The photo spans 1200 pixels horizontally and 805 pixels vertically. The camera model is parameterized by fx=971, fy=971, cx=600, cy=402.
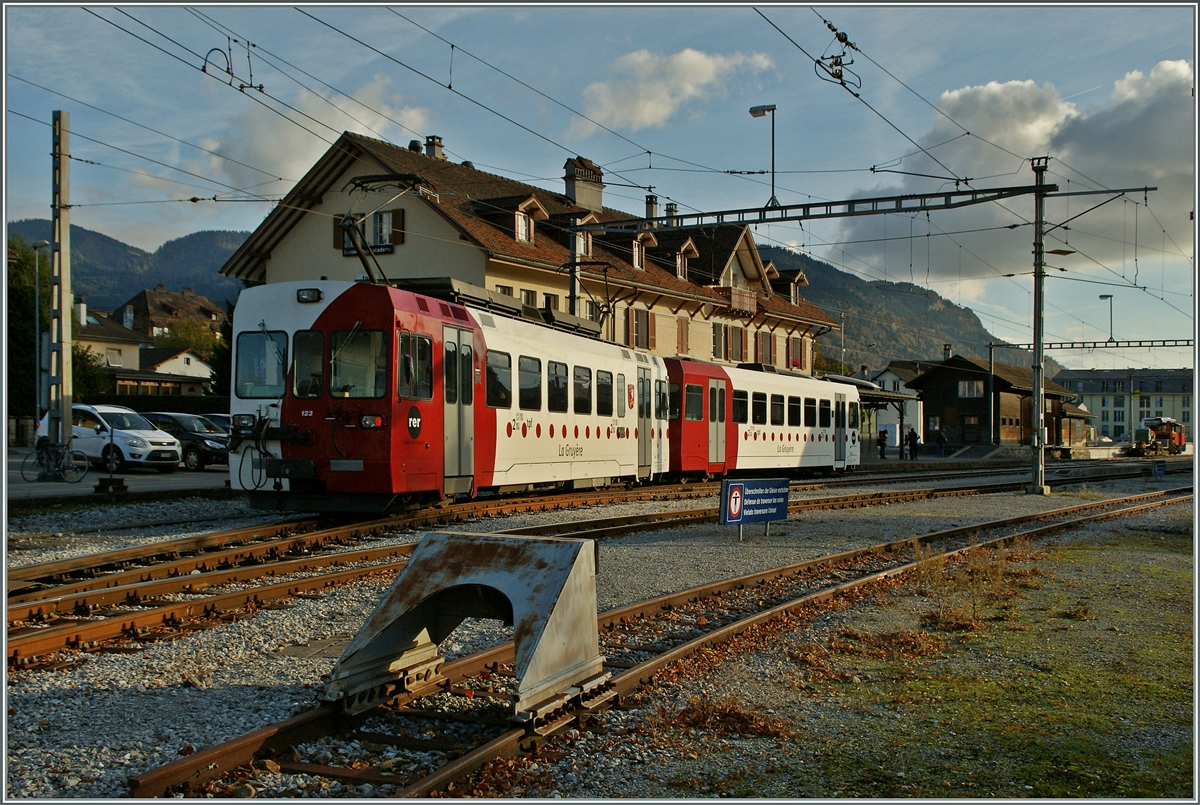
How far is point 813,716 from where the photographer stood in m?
5.65

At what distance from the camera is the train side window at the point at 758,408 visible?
26.6 m

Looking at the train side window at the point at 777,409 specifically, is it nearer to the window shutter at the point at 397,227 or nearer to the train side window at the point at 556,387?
the train side window at the point at 556,387

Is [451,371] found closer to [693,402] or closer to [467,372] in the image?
[467,372]

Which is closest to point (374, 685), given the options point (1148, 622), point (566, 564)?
point (566, 564)

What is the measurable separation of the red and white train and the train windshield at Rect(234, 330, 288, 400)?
18 millimetres

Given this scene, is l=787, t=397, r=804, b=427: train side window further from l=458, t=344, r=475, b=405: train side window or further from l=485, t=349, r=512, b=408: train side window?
l=458, t=344, r=475, b=405: train side window

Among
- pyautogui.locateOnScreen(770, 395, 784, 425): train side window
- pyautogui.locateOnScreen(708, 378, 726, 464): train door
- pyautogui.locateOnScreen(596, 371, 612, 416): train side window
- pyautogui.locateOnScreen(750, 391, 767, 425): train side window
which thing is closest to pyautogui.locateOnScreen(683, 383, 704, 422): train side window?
pyautogui.locateOnScreen(708, 378, 726, 464): train door

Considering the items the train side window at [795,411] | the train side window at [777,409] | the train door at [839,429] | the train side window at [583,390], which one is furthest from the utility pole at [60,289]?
the train door at [839,429]

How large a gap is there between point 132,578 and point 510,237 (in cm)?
2817

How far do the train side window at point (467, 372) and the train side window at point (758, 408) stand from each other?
13446mm

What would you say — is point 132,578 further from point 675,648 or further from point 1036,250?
point 1036,250

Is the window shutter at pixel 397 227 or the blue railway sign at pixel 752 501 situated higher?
the window shutter at pixel 397 227

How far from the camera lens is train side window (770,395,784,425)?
27.8m

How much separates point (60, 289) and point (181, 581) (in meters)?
10.7
